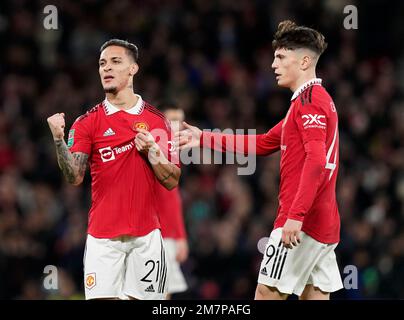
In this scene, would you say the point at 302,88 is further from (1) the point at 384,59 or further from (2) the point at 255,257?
(1) the point at 384,59

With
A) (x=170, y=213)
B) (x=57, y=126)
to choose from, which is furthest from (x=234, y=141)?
(x=170, y=213)

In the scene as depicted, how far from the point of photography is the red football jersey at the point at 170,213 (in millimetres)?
9773

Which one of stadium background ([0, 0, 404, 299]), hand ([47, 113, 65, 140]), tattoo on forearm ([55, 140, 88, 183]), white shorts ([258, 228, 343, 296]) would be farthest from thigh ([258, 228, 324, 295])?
stadium background ([0, 0, 404, 299])

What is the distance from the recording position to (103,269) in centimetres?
671

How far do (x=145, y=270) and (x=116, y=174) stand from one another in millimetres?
688

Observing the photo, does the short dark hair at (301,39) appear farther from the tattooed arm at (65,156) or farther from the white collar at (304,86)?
the tattooed arm at (65,156)

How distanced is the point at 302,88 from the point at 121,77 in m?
1.26

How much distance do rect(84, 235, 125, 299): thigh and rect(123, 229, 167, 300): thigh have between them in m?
0.06

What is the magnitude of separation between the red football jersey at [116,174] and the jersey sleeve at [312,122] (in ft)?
3.44

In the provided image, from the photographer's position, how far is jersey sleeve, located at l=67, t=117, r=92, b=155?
6.81m

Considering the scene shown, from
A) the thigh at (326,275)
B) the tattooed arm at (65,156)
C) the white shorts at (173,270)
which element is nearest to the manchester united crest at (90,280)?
the tattooed arm at (65,156)

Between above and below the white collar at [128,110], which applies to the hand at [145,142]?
below

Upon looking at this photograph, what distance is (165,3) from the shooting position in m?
16.1
